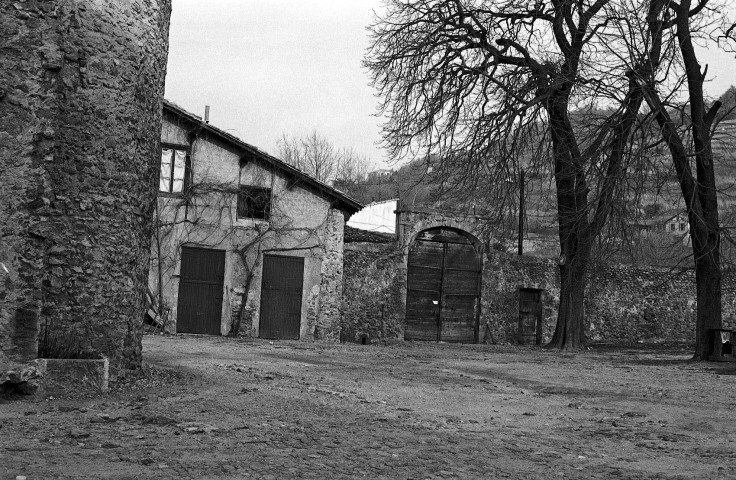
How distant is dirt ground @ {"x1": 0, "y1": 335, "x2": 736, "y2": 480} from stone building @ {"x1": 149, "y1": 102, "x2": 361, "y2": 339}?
11322 mm

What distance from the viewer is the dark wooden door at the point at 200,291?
22.6m

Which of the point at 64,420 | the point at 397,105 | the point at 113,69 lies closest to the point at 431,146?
the point at 397,105

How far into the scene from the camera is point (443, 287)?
2928cm

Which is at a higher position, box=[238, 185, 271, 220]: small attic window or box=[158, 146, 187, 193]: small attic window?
box=[158, 146, 187, 193]: small attic window

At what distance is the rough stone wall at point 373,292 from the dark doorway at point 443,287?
88 cm

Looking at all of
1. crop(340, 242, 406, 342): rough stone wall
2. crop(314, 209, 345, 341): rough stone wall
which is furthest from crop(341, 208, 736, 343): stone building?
crop(314, 209, 345, 341): rough stone wall

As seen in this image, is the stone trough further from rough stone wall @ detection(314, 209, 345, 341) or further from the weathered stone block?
rough stone wall @ detection(314, 209, 345, 341)

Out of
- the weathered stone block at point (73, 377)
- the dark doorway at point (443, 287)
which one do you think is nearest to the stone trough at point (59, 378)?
the weathered stone block at point (73, 377)

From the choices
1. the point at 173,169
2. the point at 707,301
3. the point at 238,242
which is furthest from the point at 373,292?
the point at 707,301

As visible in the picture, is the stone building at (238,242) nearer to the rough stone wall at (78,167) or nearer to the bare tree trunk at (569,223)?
the bare tree trunk at (569,223)

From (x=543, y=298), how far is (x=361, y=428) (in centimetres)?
2400

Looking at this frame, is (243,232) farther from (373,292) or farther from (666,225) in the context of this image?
(666,225)

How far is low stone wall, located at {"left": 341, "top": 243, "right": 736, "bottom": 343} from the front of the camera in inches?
1074

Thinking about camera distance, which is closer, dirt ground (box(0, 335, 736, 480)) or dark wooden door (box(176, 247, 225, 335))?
dirt ground (box(0, 335, 736, 480))
